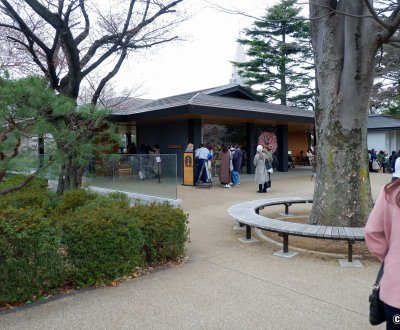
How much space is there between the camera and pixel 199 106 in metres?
13.4

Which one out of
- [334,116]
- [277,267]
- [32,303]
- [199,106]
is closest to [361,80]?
[334,116]

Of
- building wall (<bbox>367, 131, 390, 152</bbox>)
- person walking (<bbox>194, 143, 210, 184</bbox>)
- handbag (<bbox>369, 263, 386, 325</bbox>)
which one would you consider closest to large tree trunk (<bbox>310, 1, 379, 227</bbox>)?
handbag (<bbox>369, 263, 386, 325</bbox>)

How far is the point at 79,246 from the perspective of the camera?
3.87 meters

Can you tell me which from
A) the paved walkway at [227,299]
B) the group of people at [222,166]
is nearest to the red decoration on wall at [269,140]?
the group of people at [222,166]

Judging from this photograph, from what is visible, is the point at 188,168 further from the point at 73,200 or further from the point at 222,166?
the point at 73,200

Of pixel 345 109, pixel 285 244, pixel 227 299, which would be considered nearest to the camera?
pixel 227 299

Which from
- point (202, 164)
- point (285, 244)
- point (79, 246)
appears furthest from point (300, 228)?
point (202, 164)

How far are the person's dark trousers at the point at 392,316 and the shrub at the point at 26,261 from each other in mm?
3133

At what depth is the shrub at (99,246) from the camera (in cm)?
389

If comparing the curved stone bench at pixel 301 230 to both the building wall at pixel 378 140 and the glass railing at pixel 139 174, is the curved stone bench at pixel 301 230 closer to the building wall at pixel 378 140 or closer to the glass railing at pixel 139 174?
the glass railing at pixel 139 174

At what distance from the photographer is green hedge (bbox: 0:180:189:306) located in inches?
136

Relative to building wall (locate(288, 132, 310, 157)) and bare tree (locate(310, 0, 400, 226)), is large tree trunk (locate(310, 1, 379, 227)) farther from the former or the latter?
building wall (locate(288, 132, 310, 157))

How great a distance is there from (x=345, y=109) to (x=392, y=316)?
4.80 meters

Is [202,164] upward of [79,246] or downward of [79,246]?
upward
